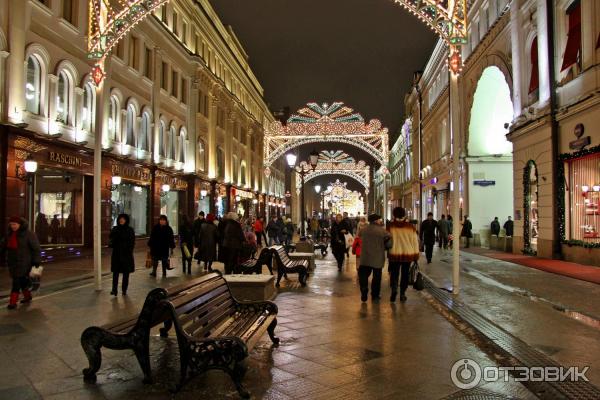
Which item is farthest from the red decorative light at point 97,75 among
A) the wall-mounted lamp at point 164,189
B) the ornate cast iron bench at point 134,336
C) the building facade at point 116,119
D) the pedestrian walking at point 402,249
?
the wall-mounted lamp at point 164,189

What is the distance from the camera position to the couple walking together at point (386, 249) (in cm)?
1009

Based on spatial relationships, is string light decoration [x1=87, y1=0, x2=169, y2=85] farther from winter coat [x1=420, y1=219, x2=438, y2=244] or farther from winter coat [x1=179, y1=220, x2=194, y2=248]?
winter coat [x1=420, y1=219, x2=438, y2=244]

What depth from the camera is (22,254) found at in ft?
31.1

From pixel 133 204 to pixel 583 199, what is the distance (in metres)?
19.0

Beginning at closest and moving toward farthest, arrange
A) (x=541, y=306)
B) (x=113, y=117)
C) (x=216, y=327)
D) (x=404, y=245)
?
(x=216, y=327) < (x=541, y=306) < (x=404, y=245) < (x=113, y=117)

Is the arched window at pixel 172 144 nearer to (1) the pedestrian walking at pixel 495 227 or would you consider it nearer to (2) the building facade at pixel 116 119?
(2) the building facade at pixel 116 119

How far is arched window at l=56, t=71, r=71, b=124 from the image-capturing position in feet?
62.7

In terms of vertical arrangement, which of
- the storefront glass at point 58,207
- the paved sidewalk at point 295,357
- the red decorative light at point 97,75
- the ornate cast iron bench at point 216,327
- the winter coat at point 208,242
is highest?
the red decorative light at point 97,75

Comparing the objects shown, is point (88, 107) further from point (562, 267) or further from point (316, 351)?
point (316, 351)

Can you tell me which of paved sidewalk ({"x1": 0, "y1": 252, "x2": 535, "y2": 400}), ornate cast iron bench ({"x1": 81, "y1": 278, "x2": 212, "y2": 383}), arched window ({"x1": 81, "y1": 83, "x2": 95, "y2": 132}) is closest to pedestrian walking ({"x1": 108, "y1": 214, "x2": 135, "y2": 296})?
paved sidewalk ({"x1": 0, "y1": 252, "x2": 535, "y2": 400})

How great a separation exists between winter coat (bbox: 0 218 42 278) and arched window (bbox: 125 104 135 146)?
16.3 metres

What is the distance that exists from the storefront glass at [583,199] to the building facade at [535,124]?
32 millimetres

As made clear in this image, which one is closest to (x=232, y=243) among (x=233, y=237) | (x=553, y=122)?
(x=233, y=237)

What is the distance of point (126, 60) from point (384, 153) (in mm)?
20271
